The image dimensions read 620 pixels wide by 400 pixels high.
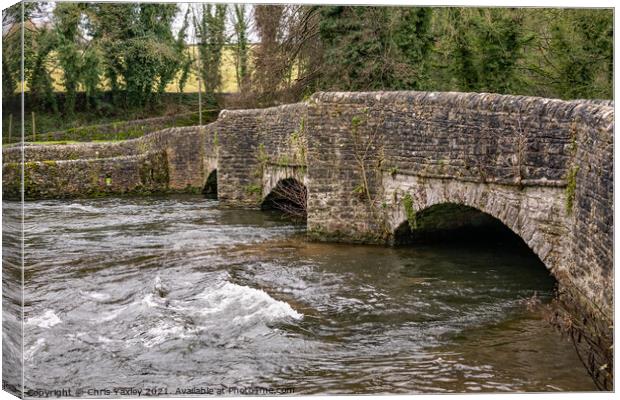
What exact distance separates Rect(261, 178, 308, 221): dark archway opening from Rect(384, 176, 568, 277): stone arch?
4745 millimetres

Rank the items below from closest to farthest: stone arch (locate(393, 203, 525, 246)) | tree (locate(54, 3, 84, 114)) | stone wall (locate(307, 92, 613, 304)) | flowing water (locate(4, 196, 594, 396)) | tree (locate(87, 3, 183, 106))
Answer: flowing water (locate(4, 196, 594, 396)) < stone wall (locate(307, 92, 613, 304)) < tree (locate(54, 3, 84, 114)) < tree (locate(87, 3, 183, 106)) < stone arch (locate(393, 203, 525, 246))

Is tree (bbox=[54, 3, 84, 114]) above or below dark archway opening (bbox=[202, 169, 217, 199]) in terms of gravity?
above

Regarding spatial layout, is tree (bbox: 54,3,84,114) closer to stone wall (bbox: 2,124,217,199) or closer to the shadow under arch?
the shadow under arch

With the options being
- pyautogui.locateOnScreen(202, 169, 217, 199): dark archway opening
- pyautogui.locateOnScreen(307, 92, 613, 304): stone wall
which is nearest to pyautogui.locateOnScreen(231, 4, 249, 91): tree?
pyautogui.locateOnScreen(307, 92, 613, 304): stone wall

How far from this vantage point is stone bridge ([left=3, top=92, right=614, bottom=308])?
736cm

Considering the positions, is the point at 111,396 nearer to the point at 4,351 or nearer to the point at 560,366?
the point at 4,351

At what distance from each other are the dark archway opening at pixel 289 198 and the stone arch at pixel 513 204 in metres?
4.74

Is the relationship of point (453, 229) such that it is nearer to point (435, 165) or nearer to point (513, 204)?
point (435, 165)

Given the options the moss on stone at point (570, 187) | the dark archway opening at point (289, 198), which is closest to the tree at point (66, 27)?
the moss on stone at point (570, 187)

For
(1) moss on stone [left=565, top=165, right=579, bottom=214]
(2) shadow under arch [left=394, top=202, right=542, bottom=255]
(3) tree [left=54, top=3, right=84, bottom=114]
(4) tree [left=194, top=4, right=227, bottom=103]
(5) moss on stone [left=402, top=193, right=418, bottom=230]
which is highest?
(4) tree [left=194, top=4, right=227, bottom=103]

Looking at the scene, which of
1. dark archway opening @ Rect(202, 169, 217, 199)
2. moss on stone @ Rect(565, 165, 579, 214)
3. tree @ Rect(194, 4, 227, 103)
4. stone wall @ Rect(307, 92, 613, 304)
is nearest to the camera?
stone wall @ Rect(307, 92, 613, 304)

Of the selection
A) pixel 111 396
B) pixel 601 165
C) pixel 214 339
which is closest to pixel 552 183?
pixel 601 165

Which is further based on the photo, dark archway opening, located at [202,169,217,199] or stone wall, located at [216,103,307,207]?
dark archway opening, located at [202,169,217,199]

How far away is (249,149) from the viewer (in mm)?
19000
